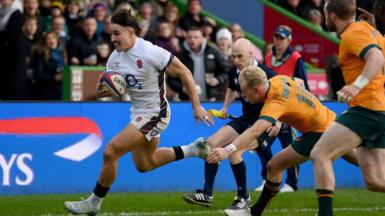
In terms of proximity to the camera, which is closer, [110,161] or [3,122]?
[110,161]

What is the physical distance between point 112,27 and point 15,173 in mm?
3554

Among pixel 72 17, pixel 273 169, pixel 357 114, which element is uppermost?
pixel 357 114

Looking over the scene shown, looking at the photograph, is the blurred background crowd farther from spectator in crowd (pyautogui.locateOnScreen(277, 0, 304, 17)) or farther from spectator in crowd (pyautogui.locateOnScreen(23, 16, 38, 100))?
spectator in crowd (pyautogui.locateOnScreen(277, 0, 304, 17))

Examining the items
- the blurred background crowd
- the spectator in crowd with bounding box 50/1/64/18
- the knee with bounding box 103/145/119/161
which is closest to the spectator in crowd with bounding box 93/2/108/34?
the blurred background crowd

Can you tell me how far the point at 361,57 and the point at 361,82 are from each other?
38 centimetres

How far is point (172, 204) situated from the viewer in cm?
1273

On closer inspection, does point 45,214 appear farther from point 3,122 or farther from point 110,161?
point 3,122

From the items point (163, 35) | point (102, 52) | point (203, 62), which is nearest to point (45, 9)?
point (102, 52)

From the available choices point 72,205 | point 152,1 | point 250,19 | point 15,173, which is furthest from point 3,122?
point 250,19

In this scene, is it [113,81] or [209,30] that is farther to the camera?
[209,30]

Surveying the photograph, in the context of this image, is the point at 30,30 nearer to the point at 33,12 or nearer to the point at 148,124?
the point at 33,12

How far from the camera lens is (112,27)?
11.2 meters

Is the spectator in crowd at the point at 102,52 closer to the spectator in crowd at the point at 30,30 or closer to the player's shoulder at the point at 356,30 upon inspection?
the spectator in crowd at the point at 30,30

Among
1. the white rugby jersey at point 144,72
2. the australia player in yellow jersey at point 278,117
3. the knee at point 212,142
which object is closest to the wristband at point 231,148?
the australia player in yellow jersey at point 278,117
